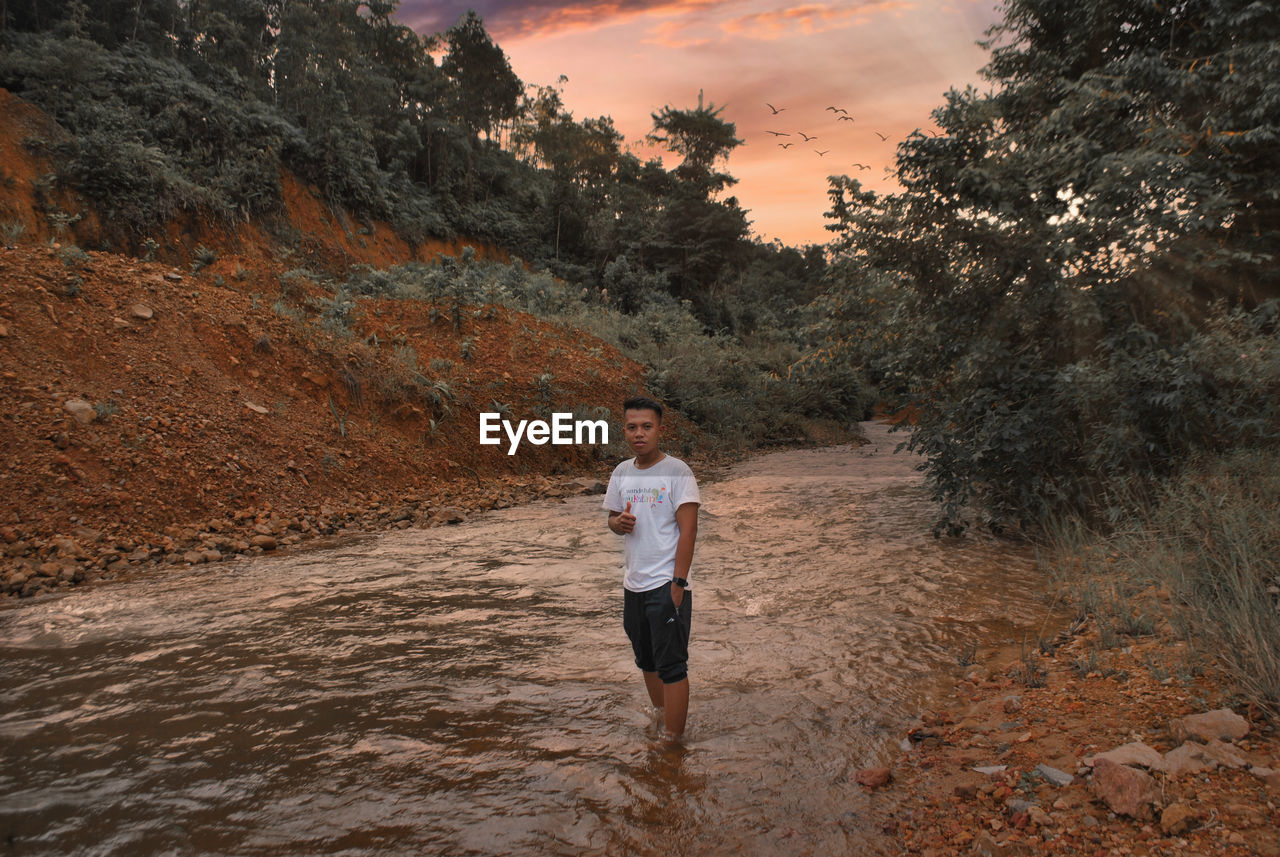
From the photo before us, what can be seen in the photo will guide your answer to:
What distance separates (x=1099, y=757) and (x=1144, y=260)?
564cm

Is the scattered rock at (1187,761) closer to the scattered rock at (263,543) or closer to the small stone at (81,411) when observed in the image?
the scattered rock at (263,543)

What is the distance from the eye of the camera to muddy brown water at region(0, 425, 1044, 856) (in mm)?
2875

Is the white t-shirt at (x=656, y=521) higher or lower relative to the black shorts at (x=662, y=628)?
higher

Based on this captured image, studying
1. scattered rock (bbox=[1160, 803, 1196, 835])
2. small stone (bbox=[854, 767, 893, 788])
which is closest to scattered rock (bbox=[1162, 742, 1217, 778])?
scattered rock (bbox=[1160, 803, 1196, 835])

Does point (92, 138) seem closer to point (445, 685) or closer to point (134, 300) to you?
point (134, 300)

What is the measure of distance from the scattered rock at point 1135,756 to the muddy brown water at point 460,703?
908 mm

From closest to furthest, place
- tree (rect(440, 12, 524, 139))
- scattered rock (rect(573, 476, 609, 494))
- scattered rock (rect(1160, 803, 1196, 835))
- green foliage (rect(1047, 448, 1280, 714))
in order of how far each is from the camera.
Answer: scattered rock (rect(1160, 803, 1196, 835)) < green foliage (rect(1047, 448, 1280, 714)) < scattered rock (rect(573, 476, 609, 494)) < tree (rect(440, 12, 524, 139))

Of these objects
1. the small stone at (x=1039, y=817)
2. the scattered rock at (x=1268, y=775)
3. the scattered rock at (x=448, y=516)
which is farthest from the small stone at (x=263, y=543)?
the scattered rock at (x=1268, y=775)

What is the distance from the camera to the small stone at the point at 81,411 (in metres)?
7.97

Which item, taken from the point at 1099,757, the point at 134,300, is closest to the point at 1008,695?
the point at 1099,757

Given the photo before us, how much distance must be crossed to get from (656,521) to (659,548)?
12 centimetres

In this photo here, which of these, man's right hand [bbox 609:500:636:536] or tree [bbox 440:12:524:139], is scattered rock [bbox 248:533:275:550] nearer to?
man's right hand [bbox 609:500:636:536]

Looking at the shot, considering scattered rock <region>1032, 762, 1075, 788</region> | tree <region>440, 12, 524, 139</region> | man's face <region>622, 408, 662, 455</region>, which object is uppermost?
tree <region>440, 12, 524, 139</region>

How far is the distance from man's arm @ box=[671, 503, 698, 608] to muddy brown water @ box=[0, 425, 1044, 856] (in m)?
0.77
